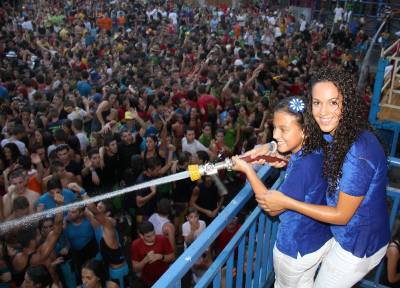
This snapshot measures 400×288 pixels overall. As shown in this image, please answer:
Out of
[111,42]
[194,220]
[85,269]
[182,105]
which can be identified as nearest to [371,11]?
[111,42]

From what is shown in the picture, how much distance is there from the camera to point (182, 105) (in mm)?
8156

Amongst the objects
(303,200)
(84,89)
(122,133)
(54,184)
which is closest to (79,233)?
(54,184)

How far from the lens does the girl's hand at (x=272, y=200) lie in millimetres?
1988

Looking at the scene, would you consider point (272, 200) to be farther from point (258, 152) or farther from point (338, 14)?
point (338, 14)

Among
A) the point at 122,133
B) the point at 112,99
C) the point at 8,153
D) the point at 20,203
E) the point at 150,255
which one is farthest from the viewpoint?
the point at 112,99

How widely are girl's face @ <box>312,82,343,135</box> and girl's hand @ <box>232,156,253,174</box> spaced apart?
446mm

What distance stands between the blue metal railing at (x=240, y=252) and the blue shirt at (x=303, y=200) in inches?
11.6

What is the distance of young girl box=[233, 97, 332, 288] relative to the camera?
2.03 meters

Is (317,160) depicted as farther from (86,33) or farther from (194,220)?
(86,33)

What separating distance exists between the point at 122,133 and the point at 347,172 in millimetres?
4889

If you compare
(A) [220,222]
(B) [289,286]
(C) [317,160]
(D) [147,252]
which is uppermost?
(C) [317,160]

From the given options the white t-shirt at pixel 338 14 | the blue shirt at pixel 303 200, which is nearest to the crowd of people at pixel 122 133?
the blue shirt at pixel 303 200

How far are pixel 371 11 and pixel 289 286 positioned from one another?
67.3 ft

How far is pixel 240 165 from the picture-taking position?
221cm
